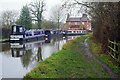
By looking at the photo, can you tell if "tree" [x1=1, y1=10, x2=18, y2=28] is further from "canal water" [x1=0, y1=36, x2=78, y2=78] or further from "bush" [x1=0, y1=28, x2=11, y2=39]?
"canal water" [x1=0, y1=36, x2=78, y2=78]

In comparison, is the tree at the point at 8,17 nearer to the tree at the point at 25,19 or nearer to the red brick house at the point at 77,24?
the tree at the point at 25,19

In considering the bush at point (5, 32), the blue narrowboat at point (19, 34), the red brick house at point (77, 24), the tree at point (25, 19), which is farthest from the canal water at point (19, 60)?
the red brick house at point (77, 24)

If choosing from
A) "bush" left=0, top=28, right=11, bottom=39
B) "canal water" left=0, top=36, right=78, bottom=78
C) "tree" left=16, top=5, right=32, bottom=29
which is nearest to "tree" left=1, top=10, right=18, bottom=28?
"tree" left=16, top=5, right=32, bottom=29

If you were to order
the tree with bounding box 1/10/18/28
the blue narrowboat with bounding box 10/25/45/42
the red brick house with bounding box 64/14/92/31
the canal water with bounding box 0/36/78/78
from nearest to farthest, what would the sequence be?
the canal water with bounding box 0/36/78/78
the blue narrowboat with bounding box 10/25/45/42
the tree with bounding box 1/10/18/28
the red brick house with bounding box 64/14/92/31

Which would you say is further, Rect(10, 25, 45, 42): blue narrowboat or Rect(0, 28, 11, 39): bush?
Rect(0, 28, 11, 39): bush

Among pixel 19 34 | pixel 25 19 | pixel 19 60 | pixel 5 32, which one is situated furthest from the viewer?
pixel 25 19

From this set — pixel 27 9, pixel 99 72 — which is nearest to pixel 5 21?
pixel 27 9

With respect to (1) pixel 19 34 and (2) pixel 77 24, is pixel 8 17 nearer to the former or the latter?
(1) pixel 19 34

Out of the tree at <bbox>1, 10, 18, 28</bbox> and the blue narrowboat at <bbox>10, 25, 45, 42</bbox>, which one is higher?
the tree at <bbox>1, 10, 18, 28</bbox>

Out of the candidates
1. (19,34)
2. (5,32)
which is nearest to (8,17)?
(5,32)

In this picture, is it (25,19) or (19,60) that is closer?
(19,60)

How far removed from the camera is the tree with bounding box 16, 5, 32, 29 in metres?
34.8

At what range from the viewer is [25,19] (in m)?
34.7

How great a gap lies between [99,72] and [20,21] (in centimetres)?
3218
